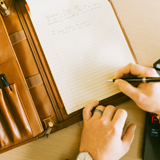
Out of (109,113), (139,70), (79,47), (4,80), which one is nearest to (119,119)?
(109,113)

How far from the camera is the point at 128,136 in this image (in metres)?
0.53

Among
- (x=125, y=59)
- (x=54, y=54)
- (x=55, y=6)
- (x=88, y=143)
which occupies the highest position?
(x=55, y=6)

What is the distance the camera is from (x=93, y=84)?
1.90 feet

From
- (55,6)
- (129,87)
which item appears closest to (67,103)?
(129,87)

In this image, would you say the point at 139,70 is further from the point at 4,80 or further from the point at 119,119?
the point at 4,80

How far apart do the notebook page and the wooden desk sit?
79mm

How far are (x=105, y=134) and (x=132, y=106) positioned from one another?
0.18 m

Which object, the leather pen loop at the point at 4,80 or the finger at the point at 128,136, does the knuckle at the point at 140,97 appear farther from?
the leather pen loop at the point at 4,80

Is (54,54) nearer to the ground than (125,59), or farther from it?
farther from it

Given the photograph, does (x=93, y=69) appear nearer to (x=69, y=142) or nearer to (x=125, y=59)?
(x=125, y=59)

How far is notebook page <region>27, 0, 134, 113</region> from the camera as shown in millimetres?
574

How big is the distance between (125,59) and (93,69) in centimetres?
15

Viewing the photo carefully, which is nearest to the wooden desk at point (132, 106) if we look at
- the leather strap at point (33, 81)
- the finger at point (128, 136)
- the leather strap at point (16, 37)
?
the finger at point (128, 136)

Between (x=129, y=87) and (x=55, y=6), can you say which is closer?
(x=129, y=87)
